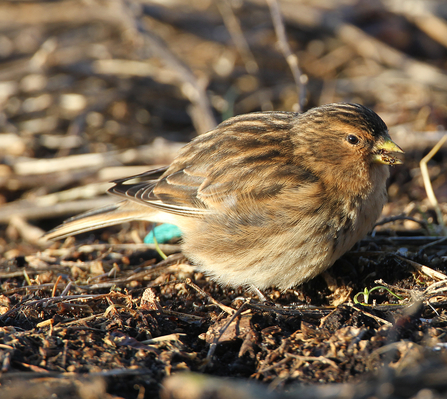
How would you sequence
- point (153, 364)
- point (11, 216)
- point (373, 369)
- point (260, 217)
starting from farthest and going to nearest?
1. point (11, 216)
2. point (260, 217)
3. point (153, 364)
4. point (373, 369)

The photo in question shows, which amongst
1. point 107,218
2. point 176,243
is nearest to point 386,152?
point 176,243

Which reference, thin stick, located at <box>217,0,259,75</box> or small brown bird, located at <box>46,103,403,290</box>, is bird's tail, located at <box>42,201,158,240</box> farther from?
thin stick, located at <box>217,0,259,75</box>

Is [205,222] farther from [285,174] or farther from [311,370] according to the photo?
[311,370]

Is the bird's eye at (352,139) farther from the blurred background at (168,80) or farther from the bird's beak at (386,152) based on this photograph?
the blurred background at (168,80)

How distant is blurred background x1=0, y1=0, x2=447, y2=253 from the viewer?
597 centimetres

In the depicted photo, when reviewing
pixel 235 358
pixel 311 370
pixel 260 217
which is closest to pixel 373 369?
pixel 311 370

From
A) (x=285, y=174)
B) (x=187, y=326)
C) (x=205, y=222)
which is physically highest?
(x=285, y=174)

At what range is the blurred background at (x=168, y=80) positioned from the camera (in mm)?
5973

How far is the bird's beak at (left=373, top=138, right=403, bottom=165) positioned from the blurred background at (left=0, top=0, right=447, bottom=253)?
1.56 metres

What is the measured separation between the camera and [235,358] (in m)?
3.02

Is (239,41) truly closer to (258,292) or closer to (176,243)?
(176,243)

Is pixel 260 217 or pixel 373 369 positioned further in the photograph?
pixel 260 217

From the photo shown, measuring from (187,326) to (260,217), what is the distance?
1.00m

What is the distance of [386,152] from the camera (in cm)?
395
